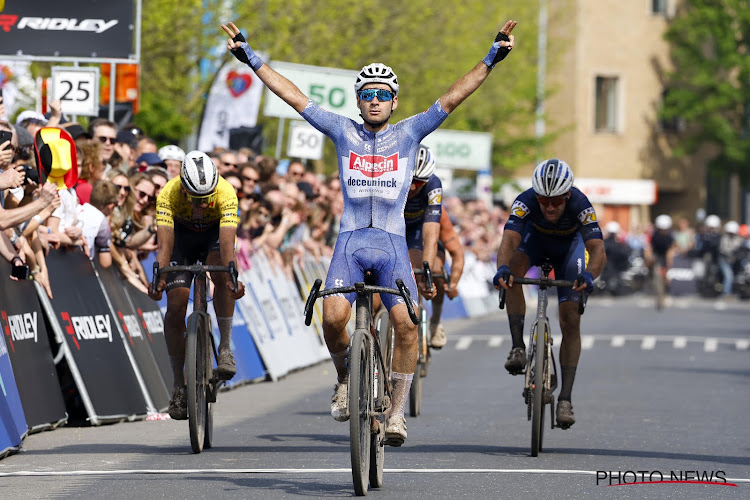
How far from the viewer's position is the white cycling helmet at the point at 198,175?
11.4m

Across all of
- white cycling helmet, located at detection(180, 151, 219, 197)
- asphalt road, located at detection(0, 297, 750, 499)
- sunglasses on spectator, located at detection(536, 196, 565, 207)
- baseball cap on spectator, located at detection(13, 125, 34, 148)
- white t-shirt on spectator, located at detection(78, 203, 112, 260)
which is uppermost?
A: baseball cap on spectator, located at detection(13, 125, 34, 148)

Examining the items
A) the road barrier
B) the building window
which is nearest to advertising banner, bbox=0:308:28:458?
the road barrier

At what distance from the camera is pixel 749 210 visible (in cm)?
6862

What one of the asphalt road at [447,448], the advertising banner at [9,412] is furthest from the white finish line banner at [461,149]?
the advertising banner at [9,412]

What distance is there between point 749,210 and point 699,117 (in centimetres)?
495

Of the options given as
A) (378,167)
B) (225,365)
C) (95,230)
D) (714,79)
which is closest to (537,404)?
(225,365)

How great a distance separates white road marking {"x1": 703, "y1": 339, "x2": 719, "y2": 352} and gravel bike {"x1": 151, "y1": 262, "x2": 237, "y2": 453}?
46.1ft

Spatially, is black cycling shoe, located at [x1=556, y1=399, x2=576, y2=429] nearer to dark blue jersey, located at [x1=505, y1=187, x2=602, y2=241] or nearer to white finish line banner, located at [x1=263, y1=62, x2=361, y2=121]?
dark blue jersey, located at [x1=505, y1=187, x2=602, y2=241]

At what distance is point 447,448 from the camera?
38.9 feet

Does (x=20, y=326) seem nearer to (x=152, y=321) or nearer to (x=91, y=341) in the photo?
(x=91, y=341)

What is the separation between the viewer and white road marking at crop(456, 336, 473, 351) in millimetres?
24361

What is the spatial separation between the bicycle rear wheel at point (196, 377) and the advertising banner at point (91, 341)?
1774 mm

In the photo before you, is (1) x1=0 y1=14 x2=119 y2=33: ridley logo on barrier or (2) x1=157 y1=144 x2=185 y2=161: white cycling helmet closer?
(2) x1=157 y1=144 x2=185 y2=161: white cycling helmet

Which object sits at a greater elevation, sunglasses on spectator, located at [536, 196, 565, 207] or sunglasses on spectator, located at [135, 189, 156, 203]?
sunglasses on spectator, located at [536, 196, 565, 207]
